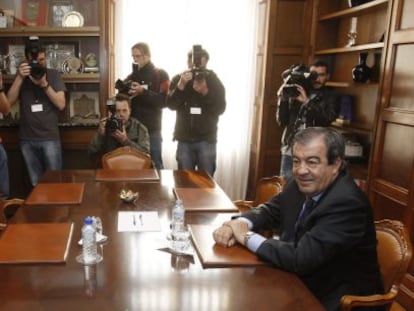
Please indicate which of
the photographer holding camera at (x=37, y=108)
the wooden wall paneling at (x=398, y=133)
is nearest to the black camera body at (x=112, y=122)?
the photographer holding camera at (x=37, y=108)

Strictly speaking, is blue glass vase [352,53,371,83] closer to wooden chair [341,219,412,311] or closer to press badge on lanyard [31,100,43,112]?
wooden chair [341,219,412,311]

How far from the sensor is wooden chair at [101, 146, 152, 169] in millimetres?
2883

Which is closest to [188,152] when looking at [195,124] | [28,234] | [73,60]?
[195,124]

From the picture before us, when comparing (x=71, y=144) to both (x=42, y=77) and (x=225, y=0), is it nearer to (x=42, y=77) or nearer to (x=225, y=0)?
(x=42, y=77)

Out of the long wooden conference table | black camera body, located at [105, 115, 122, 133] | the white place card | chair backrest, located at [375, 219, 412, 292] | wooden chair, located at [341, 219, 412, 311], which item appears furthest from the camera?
black camera body, located at [105, 115, 122, 133]

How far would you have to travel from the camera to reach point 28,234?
1554 millimetres

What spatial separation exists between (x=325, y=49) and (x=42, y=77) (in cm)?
249

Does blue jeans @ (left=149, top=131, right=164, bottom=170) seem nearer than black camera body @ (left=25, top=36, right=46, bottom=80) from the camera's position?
No

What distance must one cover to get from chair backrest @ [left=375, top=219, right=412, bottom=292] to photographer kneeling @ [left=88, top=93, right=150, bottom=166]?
197 cm

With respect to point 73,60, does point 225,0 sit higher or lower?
higher

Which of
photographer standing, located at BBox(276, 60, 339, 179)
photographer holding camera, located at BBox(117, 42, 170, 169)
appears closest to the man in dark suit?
photographer standing, located at BBox(276, 60, 339, 179)

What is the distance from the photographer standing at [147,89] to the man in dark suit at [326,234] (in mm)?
2100

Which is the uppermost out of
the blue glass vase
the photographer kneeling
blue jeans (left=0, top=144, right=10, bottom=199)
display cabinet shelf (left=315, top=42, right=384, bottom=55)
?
display cabinet shelf (left=315, top=42, right=384, bottom=55)

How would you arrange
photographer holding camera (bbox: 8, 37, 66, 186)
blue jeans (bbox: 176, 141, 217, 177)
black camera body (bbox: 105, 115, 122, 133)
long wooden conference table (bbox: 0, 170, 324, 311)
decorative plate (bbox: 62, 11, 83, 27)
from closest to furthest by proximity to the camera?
long wooden conference table (bbox: 0, 170, 324, 311) → black camera body (bbox: 105, 115, 122, 133) → photographer holding camera (bbox: 8, 37, 66, 186) → blue jeans (bbox: 176, 141, 217, 177) → decorative plate (bbox: 62, 11, 83, 27)
